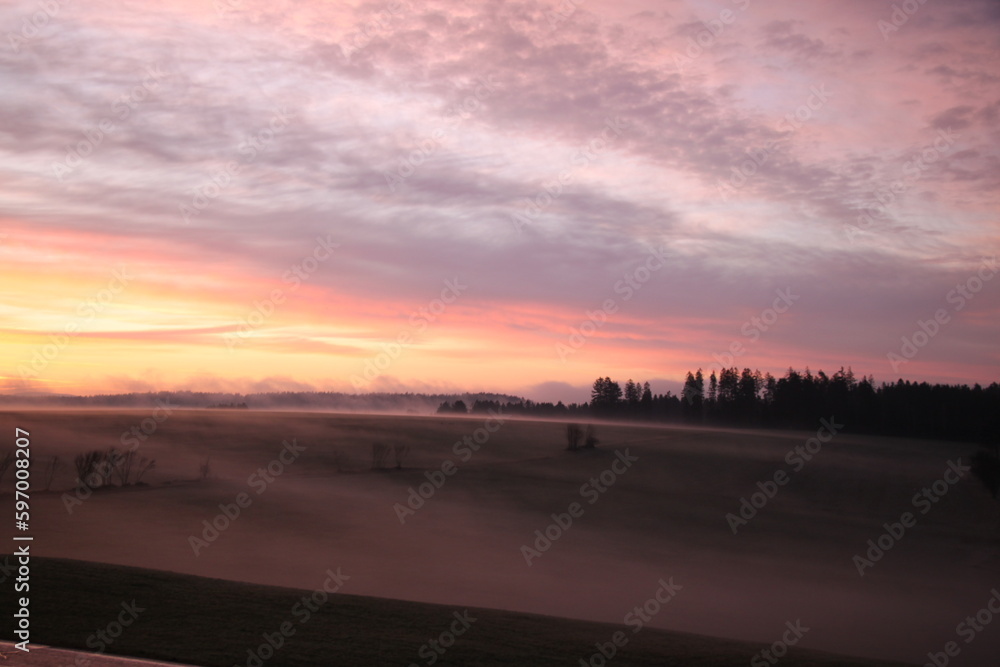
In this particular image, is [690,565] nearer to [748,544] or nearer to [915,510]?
[748,544]

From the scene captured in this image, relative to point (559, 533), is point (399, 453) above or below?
above

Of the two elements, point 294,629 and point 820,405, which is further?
point 820,405

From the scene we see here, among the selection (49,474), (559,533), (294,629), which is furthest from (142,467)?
(294,629)

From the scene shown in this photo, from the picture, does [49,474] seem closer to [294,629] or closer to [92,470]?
[92,470]

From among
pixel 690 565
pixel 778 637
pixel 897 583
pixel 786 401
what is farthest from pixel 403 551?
pixel 786 401

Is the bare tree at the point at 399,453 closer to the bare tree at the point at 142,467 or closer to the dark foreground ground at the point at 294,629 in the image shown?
the bare tree at the point at 142,467

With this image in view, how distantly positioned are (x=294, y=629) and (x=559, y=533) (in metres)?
18.9

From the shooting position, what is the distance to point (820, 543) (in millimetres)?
29891

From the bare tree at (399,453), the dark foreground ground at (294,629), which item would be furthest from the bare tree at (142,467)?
the dark foreground ground at (294,629)

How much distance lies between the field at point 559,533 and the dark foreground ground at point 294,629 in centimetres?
13

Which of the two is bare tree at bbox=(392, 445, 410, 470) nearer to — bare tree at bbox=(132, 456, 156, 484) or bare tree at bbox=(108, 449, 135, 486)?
bare tree at bbox=(132, 456, 156, 484)

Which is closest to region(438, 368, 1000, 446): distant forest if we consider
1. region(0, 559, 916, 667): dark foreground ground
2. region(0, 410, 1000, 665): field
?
region(0, 410, 1000, 665): field

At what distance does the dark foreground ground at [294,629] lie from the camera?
9.86 meters

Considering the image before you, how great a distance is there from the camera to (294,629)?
436 inches
